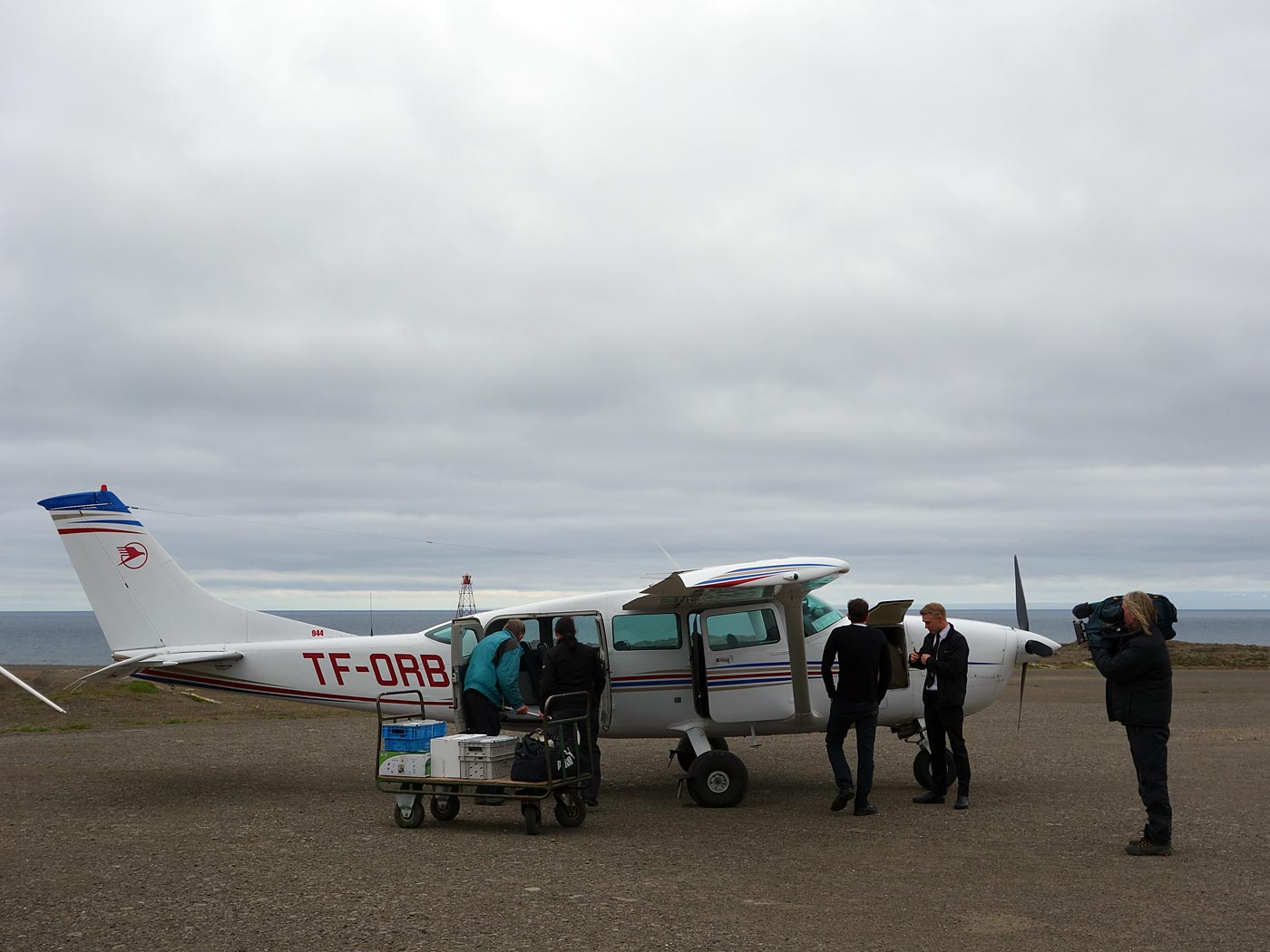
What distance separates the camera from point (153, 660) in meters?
10.7

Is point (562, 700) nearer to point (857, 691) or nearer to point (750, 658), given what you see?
point (750, 658)

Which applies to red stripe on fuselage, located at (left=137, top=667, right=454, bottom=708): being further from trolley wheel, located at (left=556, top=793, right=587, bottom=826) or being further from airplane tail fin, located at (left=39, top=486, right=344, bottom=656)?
trolley wheel, located at (left=556, top=793, right=587, bottom=826)

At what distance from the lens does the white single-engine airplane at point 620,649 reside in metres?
10.4

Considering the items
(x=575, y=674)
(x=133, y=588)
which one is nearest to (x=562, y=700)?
(x=575, y=674)

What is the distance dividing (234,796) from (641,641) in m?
4.56

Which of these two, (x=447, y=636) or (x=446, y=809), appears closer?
(x=446, y=809)

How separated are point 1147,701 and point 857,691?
249cm

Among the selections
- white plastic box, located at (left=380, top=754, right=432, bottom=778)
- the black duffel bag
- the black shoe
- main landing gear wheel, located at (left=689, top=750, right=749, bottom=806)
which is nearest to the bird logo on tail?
white plastic box, located at (left=380, top=754, right=432, bottom=778)

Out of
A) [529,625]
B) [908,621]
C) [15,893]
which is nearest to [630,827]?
[529,625]

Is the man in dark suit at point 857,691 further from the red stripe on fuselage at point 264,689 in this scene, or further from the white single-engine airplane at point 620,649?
the red stripe on fuselage at point 264,689

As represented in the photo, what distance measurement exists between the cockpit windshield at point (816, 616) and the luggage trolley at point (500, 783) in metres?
2.76

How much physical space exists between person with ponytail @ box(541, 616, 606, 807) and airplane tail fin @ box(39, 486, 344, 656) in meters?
3.54

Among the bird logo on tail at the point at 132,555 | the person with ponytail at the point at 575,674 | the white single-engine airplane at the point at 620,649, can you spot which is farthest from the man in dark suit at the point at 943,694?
the bird logo on tail at the point at 132,555

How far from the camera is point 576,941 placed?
5.45 metres
